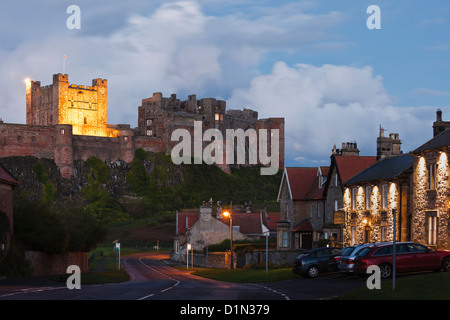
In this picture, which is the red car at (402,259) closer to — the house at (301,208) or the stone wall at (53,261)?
the stone wall at (53,261)

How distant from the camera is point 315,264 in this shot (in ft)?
129

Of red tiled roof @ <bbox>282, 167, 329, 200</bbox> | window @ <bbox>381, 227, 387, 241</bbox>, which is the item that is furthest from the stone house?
window @ <bbox>381, 227, 387, 241</bbox>

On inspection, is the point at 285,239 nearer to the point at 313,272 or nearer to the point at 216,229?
the point at 216,229

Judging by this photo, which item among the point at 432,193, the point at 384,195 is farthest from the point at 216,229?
the point at 432,193

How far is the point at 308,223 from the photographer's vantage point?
65.1m

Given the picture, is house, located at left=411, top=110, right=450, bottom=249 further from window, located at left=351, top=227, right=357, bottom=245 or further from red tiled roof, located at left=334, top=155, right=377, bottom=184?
red tiled roof, located at left=334, top=155, right=377, bottom=184

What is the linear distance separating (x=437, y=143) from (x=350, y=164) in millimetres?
17598

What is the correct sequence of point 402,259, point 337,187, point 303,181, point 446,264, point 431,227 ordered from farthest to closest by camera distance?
point 303,181, point 337,187, point 431,227, point 446,264, point 402,259

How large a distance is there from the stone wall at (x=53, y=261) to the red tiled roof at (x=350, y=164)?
70.1ft

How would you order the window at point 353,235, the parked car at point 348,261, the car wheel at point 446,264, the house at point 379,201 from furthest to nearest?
the window at point 353,235, the house at point 379,201, the parked car at point 348,261, the car wheel at point 446,264

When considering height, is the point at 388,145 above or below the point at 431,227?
above

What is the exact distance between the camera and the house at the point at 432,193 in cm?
3866

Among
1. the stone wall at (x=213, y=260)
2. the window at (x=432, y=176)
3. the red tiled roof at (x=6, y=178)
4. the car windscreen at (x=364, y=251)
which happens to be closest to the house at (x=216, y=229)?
the stone wall at (x=213, y=260)

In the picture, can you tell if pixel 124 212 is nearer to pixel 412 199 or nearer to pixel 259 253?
pixel 259 253
